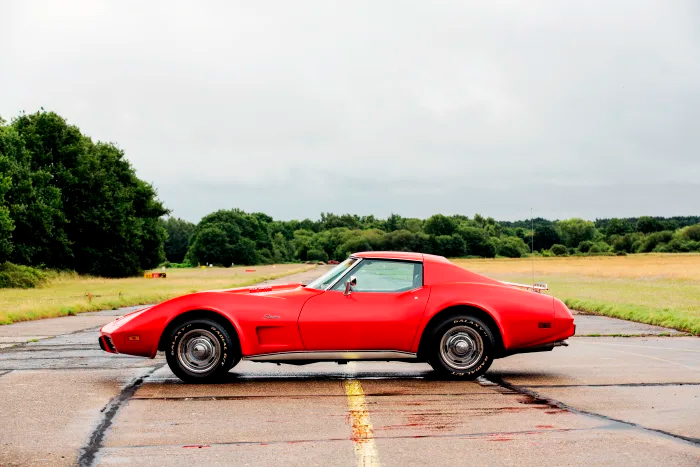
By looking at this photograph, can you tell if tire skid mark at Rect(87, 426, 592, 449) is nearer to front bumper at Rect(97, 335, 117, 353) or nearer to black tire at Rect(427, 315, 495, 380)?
black tire at Rect(427, 315, 495, 380)

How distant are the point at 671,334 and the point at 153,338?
9962mm

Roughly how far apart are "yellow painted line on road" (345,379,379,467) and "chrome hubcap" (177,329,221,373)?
1422 mm

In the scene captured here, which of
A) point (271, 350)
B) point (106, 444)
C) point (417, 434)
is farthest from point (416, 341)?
point (106, 444)

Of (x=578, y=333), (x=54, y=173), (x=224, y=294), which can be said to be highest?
(x=54, y=173)

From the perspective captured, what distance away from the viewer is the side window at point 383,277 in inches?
341

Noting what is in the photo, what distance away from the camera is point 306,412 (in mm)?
6754

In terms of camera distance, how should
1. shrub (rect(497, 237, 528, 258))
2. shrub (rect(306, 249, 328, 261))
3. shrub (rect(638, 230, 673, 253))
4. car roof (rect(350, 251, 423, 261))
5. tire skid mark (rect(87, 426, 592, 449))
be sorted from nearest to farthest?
1. tire skid mark (rect(87, 426, 592, 449))
2. car roof (rect(350, 251, 423, 261))
3. shrub (rect(638, 230, 673, 253))
4. shrub (rect(497, 237, 528, 258))
5. shrub (rect(306, 249, 328, 261))

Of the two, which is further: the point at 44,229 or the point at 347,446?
the point at 44,229

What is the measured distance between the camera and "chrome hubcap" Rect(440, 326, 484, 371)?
849 cm

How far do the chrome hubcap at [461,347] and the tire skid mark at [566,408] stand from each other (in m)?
0.31

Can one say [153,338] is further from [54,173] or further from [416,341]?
[54,173]

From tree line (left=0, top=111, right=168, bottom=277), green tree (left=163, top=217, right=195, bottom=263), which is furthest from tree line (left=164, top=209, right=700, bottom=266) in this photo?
tree line (left=0, top=111, right=168, bottom=277)

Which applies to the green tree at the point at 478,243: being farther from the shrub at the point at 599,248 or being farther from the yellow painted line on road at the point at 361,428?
the yellow painted line on road at the point at 361,428

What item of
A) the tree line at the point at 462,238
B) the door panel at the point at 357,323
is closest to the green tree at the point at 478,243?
the tree line at the point at 462,238
